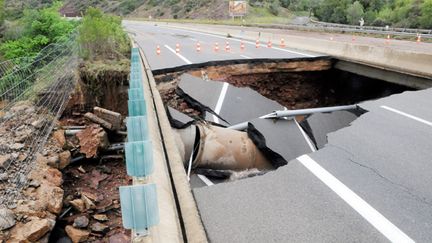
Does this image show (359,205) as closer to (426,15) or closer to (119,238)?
(119,238)

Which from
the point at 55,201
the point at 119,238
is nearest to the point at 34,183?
the point at 55,201

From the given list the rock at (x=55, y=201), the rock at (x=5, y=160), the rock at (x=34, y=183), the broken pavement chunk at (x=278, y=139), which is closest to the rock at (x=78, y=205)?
the rock at (x=55, y=201)

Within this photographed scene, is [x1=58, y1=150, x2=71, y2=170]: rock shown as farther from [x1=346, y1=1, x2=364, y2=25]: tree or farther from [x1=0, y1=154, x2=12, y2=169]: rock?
[x1=346, y1=1, x2=364, y2=25]: tree

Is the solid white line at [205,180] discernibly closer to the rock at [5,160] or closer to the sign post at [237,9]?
the rock at [5,160]

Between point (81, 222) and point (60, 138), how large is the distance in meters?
3.19

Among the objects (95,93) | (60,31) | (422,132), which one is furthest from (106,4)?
(422,132)

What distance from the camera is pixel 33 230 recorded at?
611 centimetres

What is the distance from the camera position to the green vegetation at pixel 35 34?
22344 mm

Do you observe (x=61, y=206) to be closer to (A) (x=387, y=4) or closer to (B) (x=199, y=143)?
(B) (x=199, y=143)

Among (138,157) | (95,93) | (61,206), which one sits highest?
(138,157)

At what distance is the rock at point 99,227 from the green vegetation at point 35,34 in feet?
57.5

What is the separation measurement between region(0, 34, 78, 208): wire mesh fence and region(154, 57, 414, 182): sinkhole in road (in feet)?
9.85

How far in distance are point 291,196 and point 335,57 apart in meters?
10.1

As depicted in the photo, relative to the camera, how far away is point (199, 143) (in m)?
6.36
